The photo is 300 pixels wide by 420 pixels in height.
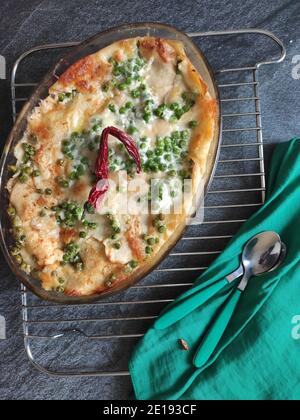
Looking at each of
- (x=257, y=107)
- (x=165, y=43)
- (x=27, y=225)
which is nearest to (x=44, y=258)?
(x=27, y=225)

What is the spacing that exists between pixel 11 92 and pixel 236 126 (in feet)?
3.13

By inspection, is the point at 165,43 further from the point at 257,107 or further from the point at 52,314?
the point at 52,314

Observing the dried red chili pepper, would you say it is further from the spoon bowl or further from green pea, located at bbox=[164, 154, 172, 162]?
the spoon bowl

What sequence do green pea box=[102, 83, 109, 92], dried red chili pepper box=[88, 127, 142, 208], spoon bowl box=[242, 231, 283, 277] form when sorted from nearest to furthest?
dried red chili pepper box=[88, 127, 142, 208] → green pea box=[102, 83, 109, 92] → spoon bowl box=[242, 231, 283, 277]

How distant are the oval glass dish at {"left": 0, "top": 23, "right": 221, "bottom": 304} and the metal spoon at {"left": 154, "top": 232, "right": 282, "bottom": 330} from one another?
0.27m

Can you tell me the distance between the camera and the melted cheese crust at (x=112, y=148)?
6.00 ft

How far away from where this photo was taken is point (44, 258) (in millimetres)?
1838

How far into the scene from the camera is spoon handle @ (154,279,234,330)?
78.5 inches

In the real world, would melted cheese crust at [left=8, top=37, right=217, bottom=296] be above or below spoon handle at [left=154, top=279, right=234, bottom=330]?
above

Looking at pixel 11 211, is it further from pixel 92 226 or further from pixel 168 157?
pixel 168 157

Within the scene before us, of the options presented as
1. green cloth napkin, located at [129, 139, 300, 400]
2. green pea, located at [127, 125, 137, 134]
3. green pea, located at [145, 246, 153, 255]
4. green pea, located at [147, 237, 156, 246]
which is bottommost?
green cloth napkin, located at [129, 139, 300, 400]

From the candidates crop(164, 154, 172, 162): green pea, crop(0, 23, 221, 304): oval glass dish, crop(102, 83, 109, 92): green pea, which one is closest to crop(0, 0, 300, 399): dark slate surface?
crop(0, 23, 221, 304): oval glass dish

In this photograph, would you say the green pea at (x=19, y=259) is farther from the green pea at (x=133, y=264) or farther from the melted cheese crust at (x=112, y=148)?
the green pea at (x=133, y=264)

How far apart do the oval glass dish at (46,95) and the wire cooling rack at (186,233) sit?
0.23 metres
